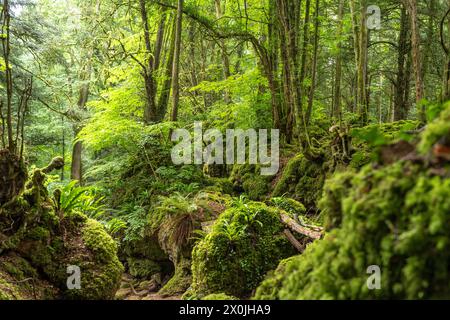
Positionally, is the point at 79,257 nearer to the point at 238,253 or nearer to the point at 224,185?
the point at 238,253

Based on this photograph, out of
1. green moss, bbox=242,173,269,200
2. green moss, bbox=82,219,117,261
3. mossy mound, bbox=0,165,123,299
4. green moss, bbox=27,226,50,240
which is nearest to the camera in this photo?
mossy mound, bbox=0,165,123,299

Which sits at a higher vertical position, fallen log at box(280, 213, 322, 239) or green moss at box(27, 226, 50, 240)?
fallen log at box(280, 213, 322, 239)

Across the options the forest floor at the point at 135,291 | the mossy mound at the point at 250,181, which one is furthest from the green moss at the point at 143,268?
the mossy mound at the point at 250,181

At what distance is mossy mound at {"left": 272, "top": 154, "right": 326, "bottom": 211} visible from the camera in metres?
7.05

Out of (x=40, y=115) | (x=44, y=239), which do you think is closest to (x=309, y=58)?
(x=44, y=239)

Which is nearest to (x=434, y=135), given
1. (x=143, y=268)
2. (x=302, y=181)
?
(x=302, y=181)

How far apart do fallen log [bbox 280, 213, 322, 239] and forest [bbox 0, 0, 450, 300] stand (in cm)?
3

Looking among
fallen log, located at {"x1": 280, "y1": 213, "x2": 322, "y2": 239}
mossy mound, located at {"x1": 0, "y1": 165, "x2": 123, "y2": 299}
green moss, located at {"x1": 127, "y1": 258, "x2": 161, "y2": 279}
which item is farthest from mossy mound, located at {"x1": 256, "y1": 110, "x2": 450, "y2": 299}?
green moss, located at {"x1": 127, "y1": 258, "x2": 161, "y2": 279}

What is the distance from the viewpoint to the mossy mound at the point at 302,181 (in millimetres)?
7047

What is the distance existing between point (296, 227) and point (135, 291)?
3765 millimetres

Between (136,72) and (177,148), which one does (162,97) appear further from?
(177,148)

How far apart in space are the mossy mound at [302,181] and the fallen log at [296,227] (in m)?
1.79

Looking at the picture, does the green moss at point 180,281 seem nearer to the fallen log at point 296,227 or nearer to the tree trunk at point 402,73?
the fallen log at point 296,227

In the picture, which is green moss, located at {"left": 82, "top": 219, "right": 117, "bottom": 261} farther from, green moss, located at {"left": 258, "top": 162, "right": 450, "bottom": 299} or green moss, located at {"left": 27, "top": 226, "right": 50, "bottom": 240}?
green moss, located at {"left": 258, "top": 162, "right": 450, "bottom": 299}
